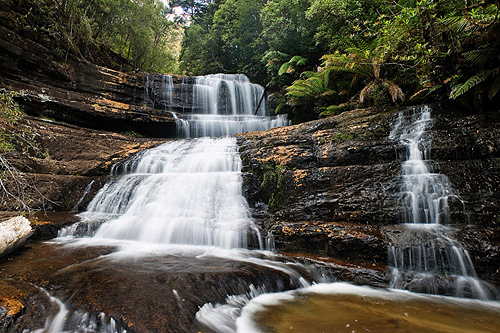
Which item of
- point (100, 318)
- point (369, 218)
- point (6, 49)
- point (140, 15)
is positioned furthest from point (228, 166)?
point (140, 15)

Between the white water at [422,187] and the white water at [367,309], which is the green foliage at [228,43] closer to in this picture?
the white water at [422,187]

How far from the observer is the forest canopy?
15.9 feet

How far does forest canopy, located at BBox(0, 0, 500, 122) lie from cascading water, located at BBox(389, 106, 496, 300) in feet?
6.32

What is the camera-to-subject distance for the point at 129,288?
2.43 meters

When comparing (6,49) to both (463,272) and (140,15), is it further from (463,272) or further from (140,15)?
(463,272)

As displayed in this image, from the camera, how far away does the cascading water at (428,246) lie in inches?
119

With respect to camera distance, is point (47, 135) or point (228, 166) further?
point (47, 135)

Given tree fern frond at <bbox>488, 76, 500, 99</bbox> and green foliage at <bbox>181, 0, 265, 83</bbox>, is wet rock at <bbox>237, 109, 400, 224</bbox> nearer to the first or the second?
tree fern frond at <bbox>488, 76, 500, 99</bbox>

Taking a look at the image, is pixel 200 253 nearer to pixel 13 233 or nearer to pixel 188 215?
pixel 188 215

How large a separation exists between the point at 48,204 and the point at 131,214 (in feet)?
6.86

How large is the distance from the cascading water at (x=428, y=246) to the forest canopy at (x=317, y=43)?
1.93 meters

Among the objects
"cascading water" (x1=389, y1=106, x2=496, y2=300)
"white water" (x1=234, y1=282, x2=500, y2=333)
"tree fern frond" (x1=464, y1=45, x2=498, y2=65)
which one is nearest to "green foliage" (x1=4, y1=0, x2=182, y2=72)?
"white water" (x1=234, y1=282, x2=500, y2=333)

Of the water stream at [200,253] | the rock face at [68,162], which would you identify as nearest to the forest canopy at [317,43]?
the water stream at [200,253]

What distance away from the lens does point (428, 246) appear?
10.8 feet
